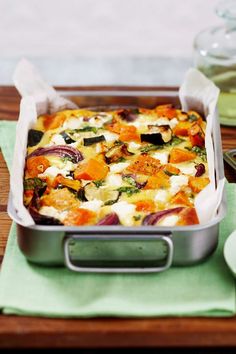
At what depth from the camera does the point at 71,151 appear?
125 inches

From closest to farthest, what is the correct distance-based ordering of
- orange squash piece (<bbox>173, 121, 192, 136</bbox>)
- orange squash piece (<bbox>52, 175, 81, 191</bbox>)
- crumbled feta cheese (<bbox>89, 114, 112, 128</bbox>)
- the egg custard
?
1. the egg custard
2. orange squash piece (<bbox>52, 175, 81, 191</bbox>)
3. orange squash piece (<bbox>173, 121, 192, 136</bbox>)
4. crumbled feta cheese (<bbox>89, 114, 112, 128</bbox>)

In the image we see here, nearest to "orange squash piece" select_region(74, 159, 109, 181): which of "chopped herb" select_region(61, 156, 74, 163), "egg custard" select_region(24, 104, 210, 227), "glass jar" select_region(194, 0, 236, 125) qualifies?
"egg custard" select_region(24, 104, 210, 227)

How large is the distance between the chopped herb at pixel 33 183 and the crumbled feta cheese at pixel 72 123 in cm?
53

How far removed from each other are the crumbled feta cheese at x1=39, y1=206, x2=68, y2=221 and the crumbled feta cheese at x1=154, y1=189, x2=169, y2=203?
1.04 ft

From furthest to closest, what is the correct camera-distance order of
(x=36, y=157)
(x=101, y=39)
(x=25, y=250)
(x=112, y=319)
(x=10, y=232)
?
(x=101, y=39)
(x=36, y=157)
(x=10, y=232)
(x=25, y=250)
(x=112, y=319)

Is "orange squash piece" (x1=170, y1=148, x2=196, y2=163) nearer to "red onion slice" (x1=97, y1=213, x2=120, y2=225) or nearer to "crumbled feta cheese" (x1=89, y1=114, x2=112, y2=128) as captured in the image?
"crumbled feta cheese" (x1=89, y1=114, x2=112, y2=128)

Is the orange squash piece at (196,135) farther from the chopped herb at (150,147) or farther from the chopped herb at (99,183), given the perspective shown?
the chopped herb at (99,183)

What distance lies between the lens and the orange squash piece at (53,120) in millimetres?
3414

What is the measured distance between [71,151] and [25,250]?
0.71 metres

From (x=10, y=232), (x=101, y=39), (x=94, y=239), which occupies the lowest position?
(x=101, y=39)

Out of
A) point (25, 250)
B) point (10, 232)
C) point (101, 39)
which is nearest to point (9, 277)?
point (25, 250)

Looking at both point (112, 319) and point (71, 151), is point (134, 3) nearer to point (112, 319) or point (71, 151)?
point (71, 151)

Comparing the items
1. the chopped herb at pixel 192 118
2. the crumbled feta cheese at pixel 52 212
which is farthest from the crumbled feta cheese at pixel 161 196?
the chopped herb at pixel 192 118

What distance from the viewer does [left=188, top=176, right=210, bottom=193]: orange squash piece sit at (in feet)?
9.34
